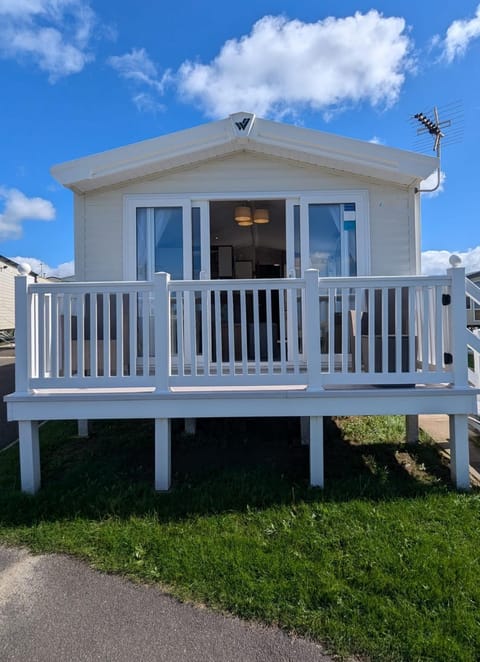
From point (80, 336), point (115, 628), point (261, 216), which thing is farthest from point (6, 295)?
point (115, 628)

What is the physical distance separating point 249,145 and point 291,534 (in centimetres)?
402

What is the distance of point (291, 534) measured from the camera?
2721mm

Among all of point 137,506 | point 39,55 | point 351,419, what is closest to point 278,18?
point 39,55

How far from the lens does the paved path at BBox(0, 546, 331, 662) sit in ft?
6.02

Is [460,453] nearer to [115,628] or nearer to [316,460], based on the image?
[316,460]

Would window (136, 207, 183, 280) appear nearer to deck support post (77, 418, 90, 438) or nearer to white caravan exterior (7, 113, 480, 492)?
white caravan exterior (7, 113, 480, 492)

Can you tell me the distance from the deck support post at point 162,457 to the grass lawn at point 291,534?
0.37 ft

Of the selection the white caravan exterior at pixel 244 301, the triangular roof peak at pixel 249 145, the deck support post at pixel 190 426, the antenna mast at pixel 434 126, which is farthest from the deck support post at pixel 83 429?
the antenna mast at pixel 434 126

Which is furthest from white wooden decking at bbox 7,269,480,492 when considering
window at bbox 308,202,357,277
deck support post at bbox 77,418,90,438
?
deck support post at bbox 77,418,90,438

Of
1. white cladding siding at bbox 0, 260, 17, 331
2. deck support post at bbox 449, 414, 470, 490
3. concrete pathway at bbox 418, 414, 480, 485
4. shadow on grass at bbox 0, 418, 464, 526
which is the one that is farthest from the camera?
white cladding siding at bbox 0, 260, 17, 331

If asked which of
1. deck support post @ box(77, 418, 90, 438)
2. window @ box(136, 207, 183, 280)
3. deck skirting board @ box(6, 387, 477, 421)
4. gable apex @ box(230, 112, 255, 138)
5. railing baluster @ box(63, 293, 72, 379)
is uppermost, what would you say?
gable apex @ box(230, 112, 255, 138)

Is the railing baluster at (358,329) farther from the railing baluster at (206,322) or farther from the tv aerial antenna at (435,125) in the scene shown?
the tv aerial antenna at (435,125)

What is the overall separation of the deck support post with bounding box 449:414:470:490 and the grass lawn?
0.16 metres

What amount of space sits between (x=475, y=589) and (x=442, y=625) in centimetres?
37
